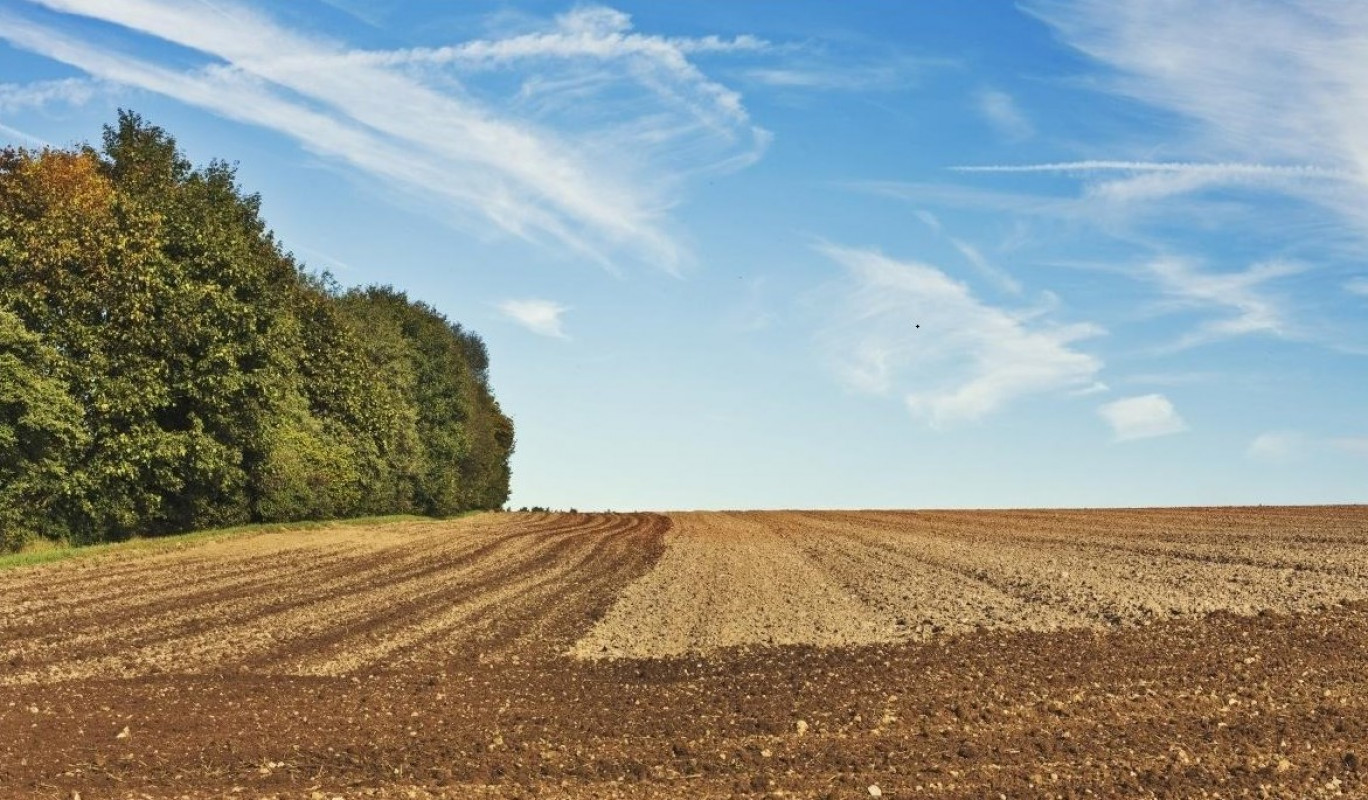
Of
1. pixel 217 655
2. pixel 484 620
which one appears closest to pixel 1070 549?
pixel 484 620

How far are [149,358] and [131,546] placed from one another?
635 cm

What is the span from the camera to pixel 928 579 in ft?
92.3

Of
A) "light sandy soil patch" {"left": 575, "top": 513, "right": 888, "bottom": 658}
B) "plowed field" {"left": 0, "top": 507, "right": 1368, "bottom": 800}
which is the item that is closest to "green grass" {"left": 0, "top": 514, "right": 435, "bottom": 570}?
"plowed field" {"left": 0, "top": 507, "right": 1368, "bottom": 800}

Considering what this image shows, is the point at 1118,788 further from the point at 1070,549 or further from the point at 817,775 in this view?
the point at 1070,549

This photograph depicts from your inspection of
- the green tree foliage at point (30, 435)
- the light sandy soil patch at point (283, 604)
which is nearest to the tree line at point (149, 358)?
the green tree foliage at point (30, 435)

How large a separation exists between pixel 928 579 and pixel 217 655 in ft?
54.1

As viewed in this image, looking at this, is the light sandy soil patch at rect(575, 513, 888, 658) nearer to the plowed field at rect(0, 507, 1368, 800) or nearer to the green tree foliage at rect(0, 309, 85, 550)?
the plowed field at rect(0, 507, 1368, 800)

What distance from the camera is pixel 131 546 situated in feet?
127

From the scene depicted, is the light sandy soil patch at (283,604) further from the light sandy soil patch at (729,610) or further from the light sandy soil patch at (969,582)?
the light sandy soil patch at (969,582)

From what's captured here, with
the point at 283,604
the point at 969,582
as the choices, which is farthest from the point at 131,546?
the point at 969,582

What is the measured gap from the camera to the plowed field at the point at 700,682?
1105cm

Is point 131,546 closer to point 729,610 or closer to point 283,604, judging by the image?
point 283,604

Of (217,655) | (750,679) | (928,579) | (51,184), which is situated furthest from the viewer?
(51,184)

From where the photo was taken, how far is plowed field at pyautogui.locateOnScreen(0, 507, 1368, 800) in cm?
1105
